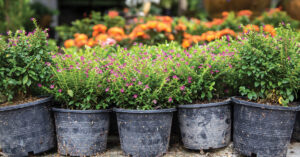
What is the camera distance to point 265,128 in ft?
7.79

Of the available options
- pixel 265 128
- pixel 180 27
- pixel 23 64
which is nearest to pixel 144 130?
pixel 265 128

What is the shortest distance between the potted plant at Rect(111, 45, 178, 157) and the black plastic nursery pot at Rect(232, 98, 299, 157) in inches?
24.9

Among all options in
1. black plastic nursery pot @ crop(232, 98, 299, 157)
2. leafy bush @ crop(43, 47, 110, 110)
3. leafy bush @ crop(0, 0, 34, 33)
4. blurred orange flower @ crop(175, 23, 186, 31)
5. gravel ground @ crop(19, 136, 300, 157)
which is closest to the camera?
black plastic nursery pot @ crop(232, 98, 299, 157)

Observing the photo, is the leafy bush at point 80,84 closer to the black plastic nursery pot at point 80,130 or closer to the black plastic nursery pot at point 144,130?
the black plastic nursery pot at point 80,130

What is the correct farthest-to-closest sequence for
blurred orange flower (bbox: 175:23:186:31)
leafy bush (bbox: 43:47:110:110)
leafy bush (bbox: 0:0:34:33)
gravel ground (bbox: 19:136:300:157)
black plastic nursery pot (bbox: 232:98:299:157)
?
leafy bush (bbox: 0:0:34:33) < blurred orange flower (bbox: 175:23:186:31) < gravel ground (bbox: 19:136:300:157) < leafy bush (bbox: 43:47:110:110) < black plastic nursery pot (bbox: 232:98:299:157)

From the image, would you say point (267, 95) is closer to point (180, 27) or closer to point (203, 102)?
point (203, 102)

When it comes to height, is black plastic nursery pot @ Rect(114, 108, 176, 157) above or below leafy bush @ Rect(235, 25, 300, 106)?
below

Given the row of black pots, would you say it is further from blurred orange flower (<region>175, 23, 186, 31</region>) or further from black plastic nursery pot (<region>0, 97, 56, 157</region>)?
blurred orange flower (<region>175, 23, 186, 31</region>)

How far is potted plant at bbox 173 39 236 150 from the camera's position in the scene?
8.26 ft

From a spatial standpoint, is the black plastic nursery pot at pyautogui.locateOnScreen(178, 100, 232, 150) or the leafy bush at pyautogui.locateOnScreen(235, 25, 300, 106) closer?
the leafy bush at pyautogui.locateOnScreen(235, 25, 300, 106)

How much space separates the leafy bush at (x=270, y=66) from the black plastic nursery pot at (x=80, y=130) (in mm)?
1268

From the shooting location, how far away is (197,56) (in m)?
2.64

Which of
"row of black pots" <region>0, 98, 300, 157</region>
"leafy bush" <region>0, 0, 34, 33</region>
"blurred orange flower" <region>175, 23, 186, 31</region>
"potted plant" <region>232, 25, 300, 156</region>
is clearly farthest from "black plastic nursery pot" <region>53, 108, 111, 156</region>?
"leafy bush" <region>0, 0, 34, 33</region>

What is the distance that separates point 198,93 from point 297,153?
102cm
